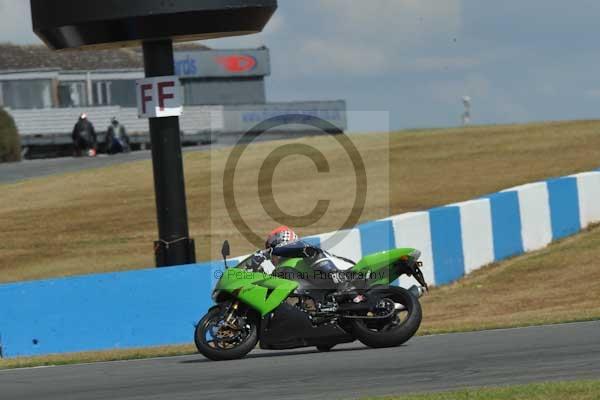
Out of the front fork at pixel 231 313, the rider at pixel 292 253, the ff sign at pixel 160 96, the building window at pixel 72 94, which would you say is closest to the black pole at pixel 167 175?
the ff sign at pixel 160 96

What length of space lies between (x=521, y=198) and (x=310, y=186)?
41.9 ft

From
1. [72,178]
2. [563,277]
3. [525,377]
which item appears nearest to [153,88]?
[563,277]

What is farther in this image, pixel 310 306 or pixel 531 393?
pixel 310 306

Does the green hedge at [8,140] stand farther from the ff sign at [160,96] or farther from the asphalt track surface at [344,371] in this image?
the asphalt track surface at [344,371]

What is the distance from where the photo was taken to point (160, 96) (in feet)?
53.6

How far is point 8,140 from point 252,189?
50.8 ft

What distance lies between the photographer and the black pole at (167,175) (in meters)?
16.4

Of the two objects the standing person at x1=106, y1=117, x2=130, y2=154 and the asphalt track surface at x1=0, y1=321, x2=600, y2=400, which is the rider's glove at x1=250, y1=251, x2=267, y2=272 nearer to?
the asphalt track surface at x1=0, y1=321, x2=600, y2=400

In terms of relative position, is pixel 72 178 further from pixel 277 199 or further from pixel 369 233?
pixel 369 233

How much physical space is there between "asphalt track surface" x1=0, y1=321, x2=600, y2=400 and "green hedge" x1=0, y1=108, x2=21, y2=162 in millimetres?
34610

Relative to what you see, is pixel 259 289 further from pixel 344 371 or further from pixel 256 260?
pixel 344 371

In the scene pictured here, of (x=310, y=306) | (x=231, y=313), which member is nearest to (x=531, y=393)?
(x=310, y=306)

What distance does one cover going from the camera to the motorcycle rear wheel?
38.8 ft
